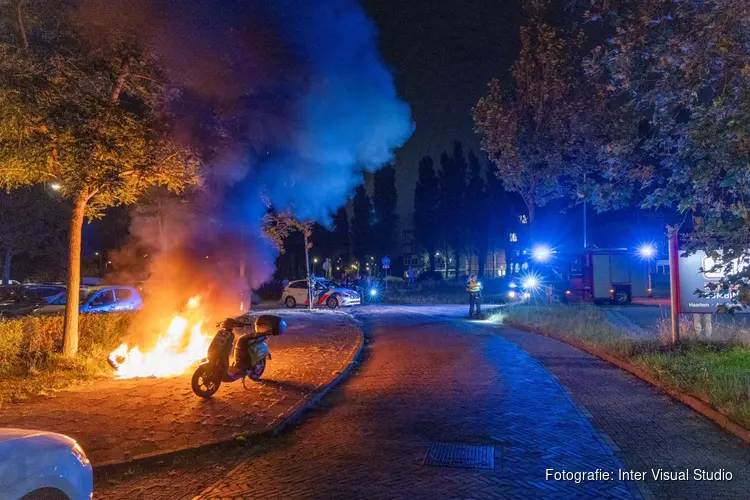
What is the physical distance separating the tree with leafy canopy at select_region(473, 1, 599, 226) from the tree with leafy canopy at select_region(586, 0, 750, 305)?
42.9ft

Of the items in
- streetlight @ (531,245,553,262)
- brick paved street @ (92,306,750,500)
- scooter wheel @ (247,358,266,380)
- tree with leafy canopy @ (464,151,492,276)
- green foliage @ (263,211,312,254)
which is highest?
tree with leafy canopy @ (464,151,492,276)

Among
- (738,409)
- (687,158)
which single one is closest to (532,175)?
(687,158)

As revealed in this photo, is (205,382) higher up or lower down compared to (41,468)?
lower down

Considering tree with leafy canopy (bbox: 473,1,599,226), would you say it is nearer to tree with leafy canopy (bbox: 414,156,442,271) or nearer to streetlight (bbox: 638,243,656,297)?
streetlight (bbox: 638,243,656,297)

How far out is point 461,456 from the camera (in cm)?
549

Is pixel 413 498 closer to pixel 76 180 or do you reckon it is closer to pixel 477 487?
pixel 477 487

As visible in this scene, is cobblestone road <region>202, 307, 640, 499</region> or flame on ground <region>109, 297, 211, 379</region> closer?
cobblestone road <region>202, 307, 640, 499</region>

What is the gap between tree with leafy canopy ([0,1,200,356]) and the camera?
8555 millimetres

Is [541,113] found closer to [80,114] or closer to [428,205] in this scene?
[80,114]

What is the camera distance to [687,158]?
25.7ft

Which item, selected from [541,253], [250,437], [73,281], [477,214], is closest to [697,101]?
[250,437]

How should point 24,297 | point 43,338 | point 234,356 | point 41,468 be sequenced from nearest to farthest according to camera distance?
point 41,468, point 234,356, point 43,338, point 24,297

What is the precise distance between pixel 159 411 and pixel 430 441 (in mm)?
3579

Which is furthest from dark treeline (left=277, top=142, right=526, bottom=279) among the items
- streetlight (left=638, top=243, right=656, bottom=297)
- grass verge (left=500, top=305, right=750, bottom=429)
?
grass verge (left=500, top=305, right=750, bottom=429)
